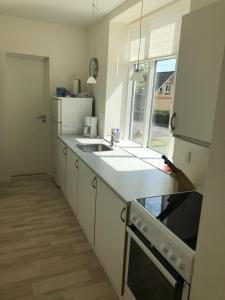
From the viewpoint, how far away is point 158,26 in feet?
9.51

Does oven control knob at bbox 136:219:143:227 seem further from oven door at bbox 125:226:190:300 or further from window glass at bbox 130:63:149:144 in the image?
window glass at bbox 130:63:149:144

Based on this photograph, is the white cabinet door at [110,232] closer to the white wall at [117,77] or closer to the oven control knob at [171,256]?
the oven control knob at [171,256]

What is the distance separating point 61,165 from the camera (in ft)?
12.4

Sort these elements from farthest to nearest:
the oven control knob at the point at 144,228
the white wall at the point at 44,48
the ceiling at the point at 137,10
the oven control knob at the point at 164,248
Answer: the white wall at the point at 44,48 < the ceiling at the point at 137,10 < the oven control knob at the point at 144,228 < the oven control knob at the point at 164,248

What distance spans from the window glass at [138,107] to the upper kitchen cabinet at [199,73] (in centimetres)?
165

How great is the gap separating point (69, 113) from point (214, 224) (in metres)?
3.23

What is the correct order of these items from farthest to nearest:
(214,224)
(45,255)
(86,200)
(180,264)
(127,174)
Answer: (86,200) → (45,255) → (127,174) → (180,264) → (214,224)

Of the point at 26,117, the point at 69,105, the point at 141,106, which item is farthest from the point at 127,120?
the point at 26,117

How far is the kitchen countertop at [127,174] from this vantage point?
6.33 feet

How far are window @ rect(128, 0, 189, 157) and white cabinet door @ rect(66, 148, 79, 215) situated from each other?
0.98m

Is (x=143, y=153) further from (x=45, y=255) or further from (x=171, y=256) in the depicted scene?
(x=171, y=256)

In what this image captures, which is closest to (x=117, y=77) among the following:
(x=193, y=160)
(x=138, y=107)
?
(x=138, y=107)

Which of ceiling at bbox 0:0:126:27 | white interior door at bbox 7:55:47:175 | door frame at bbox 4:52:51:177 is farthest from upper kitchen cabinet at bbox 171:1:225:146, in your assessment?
white interior door at bbox 7:55:47:175

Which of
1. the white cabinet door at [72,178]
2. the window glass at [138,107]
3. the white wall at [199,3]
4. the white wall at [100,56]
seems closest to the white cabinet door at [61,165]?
the white cabinet door at [72,178]
